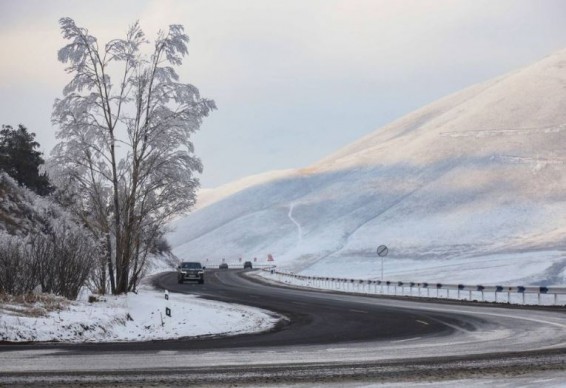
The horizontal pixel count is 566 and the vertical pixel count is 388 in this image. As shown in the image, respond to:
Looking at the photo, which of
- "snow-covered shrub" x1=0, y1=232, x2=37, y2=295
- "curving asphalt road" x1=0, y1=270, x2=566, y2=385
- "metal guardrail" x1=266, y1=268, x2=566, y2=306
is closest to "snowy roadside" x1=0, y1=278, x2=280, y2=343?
"curving asphalt road" x1=0, y1=270, x2=566, y2=385

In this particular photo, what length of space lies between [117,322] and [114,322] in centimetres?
22

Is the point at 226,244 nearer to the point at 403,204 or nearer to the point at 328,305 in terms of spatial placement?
the point at 403,204

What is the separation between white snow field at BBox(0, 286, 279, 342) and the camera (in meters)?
19.2

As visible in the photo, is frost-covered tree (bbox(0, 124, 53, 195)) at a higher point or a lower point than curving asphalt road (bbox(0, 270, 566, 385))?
higher

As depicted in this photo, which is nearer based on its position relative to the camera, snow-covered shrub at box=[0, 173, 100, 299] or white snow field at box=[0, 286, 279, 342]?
white snow field at box=[0, 286, 279, 342]

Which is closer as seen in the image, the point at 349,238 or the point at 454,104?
the point at 349,238

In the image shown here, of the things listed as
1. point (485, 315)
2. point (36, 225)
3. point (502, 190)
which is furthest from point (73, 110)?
point (502, 190)

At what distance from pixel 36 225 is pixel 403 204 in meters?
95.0

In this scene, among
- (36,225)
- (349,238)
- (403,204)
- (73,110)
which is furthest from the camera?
(403,204)

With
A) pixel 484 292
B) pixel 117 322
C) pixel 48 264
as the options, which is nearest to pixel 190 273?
pixel 484 292

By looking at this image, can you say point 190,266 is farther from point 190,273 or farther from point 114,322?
point 114,322

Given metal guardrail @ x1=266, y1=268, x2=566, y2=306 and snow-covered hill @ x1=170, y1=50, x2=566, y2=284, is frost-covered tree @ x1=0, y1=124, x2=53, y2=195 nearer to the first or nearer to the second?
metal guardrail @ x1=266, y1=268, x2=566, y2=306

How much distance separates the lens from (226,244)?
163m

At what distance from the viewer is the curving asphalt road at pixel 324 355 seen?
40.2 ft
